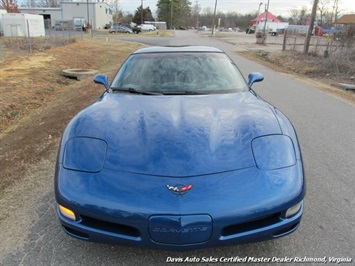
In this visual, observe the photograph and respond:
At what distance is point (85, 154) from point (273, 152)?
56.4 inches

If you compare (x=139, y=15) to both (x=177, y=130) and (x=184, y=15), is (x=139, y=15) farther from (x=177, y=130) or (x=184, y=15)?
(x=177, y=130)

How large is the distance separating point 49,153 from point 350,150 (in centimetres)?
442

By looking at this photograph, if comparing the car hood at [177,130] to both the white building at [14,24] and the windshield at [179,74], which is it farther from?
the white building at [14,24]

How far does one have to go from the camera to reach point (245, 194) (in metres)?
1.95

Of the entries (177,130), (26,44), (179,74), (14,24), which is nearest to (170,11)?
(14,24)

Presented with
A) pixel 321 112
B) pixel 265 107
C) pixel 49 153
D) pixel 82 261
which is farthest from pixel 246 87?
pixel 321 112

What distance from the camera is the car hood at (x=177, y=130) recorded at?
2.11 m

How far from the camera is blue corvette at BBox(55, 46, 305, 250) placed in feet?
6.18

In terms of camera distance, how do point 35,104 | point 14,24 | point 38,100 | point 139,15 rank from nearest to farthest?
point 35,104 → point 38,100 → point 14,24 → point 139,15

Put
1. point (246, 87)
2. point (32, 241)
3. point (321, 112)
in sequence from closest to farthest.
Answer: point (32, 241) → point (246, 87) → point (321, 112)

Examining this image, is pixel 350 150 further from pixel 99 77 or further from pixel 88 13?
→ pixel 88 13

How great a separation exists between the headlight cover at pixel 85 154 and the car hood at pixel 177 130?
2.0 inches

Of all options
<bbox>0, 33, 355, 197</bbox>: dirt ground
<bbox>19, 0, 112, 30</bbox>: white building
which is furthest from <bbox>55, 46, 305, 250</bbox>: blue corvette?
<bbox>19, 0, 112, 30</bbox>: white building

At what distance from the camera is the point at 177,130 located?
239 centimetres
